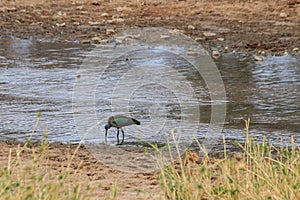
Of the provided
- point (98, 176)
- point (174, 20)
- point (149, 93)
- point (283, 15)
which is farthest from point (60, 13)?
point (98, 176)

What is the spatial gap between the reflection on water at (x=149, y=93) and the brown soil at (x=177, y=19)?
1.20 metres

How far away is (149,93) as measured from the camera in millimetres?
9430

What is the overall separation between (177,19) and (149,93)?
5.41 m

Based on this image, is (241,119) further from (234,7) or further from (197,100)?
(234,7)

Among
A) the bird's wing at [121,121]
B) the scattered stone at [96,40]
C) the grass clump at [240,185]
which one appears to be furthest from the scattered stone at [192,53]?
the grass clump at [240,185]

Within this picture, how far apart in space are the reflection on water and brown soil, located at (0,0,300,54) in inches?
47.2

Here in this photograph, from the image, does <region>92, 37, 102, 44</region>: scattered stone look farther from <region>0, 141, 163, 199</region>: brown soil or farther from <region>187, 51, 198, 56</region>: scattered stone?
<region>0, 141, 163, 199</region>: brown soil

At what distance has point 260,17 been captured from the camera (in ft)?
46.6

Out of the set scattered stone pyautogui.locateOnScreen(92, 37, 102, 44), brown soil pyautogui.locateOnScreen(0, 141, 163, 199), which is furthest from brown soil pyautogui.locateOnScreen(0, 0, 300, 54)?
brown soil pyautogui.locateOnScreen(0, 141, 163, 199)

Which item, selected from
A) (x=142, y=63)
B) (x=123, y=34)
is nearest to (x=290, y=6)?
(x=123, y=34)

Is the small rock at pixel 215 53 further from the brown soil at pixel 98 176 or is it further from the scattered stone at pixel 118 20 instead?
the brown soil at pixel 98 176

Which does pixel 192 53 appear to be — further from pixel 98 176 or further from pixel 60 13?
pixel 98 176

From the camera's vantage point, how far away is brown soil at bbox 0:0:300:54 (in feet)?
42.7

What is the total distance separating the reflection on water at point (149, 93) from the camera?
7785mm
